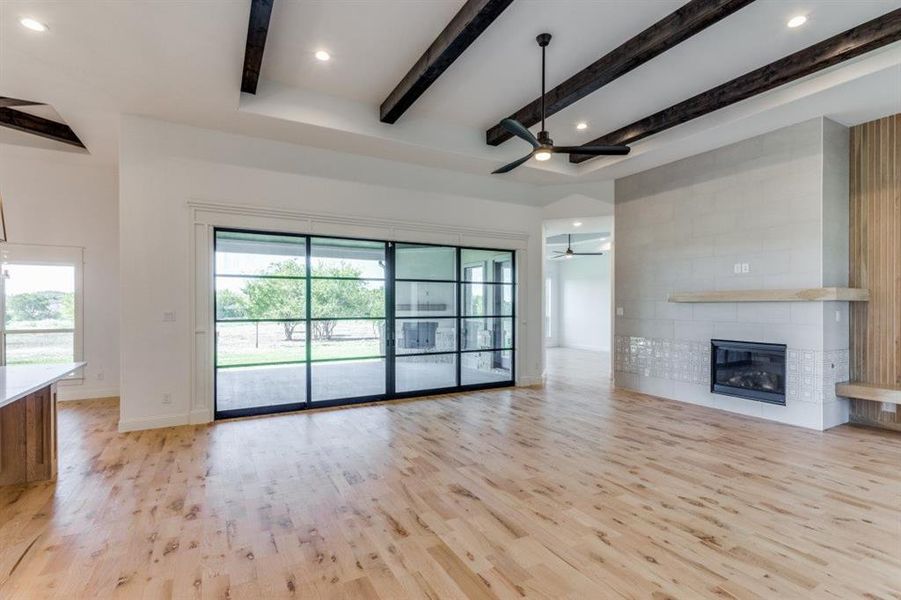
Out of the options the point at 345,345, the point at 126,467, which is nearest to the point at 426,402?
the point at 345,345

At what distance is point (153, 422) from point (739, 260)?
747 centimetres

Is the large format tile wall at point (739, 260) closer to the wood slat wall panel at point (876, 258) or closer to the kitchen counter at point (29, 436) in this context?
the wood slat wall panel at point (876, 258)

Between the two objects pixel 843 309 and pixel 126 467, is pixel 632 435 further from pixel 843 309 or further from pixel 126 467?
pixel 126 467

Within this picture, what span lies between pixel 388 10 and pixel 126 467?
14.8 ft

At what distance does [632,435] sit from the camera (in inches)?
179

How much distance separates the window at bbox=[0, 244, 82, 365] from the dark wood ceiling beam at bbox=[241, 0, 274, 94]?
4.41 meters

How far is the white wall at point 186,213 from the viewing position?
15.5ft

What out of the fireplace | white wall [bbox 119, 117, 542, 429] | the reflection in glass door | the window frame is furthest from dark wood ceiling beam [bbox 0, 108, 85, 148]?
the fireplace

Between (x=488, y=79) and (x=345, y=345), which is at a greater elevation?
(x=488, y=79)

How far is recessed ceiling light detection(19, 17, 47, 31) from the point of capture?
10.5 ft

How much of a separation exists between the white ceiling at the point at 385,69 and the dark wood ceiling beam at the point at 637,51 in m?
0.11

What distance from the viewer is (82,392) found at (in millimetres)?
6309

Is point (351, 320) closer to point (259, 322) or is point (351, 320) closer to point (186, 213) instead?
point (259, 322)

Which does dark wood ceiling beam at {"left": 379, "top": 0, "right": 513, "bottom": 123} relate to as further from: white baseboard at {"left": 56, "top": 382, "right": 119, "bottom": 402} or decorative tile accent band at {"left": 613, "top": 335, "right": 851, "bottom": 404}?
white baseboard at {"left": 56, "top": 382, "right": 119, "bottom": 402}
